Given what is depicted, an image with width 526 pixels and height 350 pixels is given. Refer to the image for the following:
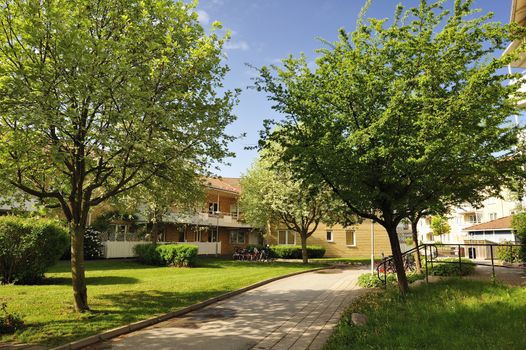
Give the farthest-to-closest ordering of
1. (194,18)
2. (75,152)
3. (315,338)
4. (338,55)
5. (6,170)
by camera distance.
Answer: (338,55), (194,18), (75,152), (6,170), (315,338)

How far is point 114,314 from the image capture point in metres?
10.0

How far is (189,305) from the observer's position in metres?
11.8

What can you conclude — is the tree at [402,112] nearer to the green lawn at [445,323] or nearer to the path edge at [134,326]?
the green lawn at [445,323]

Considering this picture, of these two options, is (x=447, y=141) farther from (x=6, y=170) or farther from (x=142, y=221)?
(x=142, y=221)

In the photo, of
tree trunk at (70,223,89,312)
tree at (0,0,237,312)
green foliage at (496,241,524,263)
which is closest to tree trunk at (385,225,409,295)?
tree at (0,0,237,312)

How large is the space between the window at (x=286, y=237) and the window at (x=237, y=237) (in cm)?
436

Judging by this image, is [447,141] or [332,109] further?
[332,109]

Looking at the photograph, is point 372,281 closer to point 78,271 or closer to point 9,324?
point 78,271

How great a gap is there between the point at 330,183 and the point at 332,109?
220 cm

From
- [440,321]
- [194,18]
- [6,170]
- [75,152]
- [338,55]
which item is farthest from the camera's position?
[338,55]

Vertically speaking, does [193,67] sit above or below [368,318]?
above

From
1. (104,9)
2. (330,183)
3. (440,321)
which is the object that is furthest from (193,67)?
(440,321)

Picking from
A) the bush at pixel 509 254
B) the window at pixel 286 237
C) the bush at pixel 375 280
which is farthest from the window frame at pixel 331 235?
the bush at pixel 375 280

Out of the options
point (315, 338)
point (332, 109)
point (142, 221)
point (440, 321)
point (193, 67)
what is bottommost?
point (315, 338)
